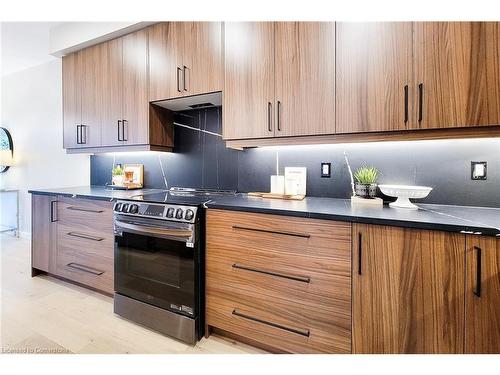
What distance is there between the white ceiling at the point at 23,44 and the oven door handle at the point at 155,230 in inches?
91.7

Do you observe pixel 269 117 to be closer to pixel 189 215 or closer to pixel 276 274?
A: pixel 189 215

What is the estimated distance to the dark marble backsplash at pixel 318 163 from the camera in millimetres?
1497

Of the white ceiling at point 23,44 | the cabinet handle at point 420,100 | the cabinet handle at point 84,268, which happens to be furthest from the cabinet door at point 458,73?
the white ceiling at point 23,44

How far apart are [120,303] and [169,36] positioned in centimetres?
219

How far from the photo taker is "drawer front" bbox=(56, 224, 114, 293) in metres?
1.99

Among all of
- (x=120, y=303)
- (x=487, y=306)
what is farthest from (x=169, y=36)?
(x=487, y=306)

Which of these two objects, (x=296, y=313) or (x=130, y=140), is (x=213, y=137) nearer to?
(x=130, y=140)

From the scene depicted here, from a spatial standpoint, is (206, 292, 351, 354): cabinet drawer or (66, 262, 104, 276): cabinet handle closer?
(206, 292, 351, 354): cabinet drawer

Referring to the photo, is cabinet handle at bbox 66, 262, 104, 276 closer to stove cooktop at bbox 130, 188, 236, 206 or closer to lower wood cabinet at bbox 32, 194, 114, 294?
lower wood cabinet at bbox 32, 194, 114, 294

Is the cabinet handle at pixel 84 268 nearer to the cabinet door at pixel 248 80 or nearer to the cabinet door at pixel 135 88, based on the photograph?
the cabinet door at pixel 135 88

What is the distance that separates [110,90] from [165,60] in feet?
2.40

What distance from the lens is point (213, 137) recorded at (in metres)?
2.25

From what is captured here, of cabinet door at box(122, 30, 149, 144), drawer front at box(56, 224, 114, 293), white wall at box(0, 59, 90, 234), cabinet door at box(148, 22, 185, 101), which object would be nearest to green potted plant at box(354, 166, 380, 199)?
cabinet door at box(148, 22, 185, 101)

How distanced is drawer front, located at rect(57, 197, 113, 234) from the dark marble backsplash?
66 centimetres
